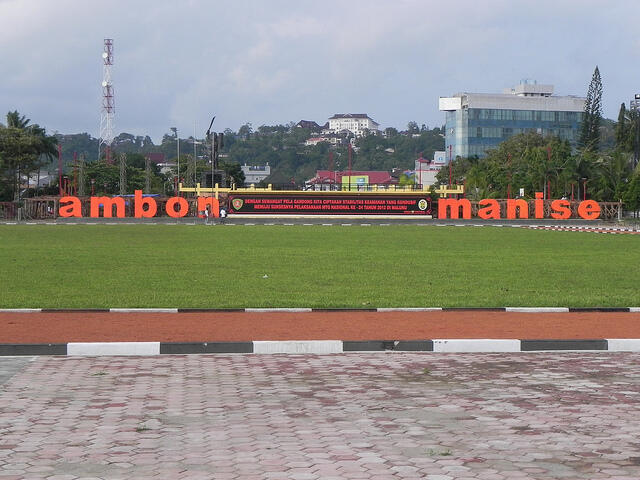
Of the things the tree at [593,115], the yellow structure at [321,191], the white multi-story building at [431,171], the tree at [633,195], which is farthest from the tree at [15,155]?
the white multi-story building at [431,171]

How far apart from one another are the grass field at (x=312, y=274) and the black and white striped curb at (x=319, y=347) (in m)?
4.58

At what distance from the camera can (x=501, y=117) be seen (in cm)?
15838

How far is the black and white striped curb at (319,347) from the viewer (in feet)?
36.2

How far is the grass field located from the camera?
1697cm

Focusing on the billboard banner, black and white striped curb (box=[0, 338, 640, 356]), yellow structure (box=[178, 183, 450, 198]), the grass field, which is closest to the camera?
black and white striped curb (box=[0, 338, 640, 356])

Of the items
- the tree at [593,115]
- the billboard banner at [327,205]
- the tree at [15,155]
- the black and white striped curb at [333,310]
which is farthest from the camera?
the tree at [593,115]

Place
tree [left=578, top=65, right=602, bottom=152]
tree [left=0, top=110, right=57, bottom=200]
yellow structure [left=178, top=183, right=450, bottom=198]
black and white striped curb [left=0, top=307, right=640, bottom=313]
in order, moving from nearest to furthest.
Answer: black and white striped curb [left=0, top=307, right=640, bottom=313]
yellow structure [left=178, top=183, right=450, bottom=198]
tree [left=0, top=110, right=57, bottom=200]
tree [left=578, top=65, right=602, bottom=152]

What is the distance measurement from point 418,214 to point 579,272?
53554mm

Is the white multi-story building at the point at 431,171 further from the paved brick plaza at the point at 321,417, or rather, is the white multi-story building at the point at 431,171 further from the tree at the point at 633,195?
the paved brick plaza at the point at 321,417

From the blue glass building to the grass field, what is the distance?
401 ft

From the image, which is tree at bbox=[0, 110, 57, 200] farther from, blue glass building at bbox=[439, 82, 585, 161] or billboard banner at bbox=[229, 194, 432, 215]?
blue glass building at bbox=[439, 82, 585, 161]

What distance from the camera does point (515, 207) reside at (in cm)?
7875

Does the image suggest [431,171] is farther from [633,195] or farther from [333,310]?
[333,310]

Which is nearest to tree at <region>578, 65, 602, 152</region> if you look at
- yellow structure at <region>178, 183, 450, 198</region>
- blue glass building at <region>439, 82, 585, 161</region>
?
blue glass building at <region>439, 82, 585, 161</region>
